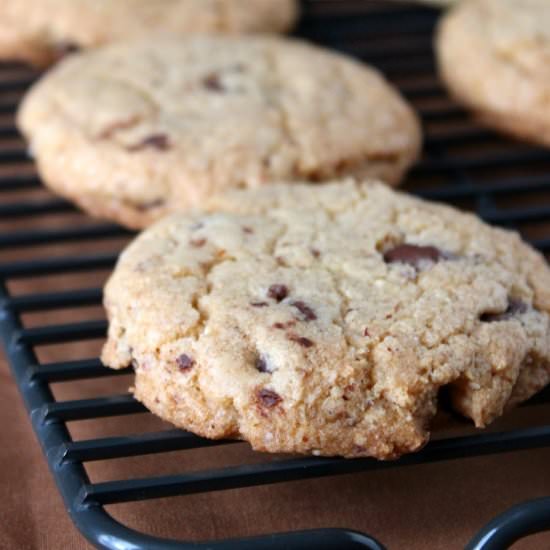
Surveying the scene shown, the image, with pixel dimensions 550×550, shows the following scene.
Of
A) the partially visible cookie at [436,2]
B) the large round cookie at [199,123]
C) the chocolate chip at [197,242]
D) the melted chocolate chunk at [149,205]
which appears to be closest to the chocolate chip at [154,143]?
the large round cookie at [199,123]

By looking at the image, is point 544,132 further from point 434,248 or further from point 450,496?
point 450,496

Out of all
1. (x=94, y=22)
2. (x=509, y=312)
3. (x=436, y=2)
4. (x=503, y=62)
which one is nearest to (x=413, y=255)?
(x=509, y=312)

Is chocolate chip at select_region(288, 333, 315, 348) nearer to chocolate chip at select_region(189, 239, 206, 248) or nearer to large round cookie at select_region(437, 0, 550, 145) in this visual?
chocolate chip at select_region(189, 239, 206, 248)

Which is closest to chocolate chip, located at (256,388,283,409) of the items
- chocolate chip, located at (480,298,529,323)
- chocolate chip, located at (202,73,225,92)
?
chocolate chip, located at (480,298,529,323)

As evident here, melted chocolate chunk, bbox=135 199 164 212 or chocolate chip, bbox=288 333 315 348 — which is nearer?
chocolate chip, bbox=288 333 315 348

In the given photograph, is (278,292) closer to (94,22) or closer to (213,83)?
(213,83)

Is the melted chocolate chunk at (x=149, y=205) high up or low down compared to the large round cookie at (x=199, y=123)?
down

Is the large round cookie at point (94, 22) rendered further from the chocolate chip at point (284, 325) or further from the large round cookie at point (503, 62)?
the chocolate chip at point (284, 325)
